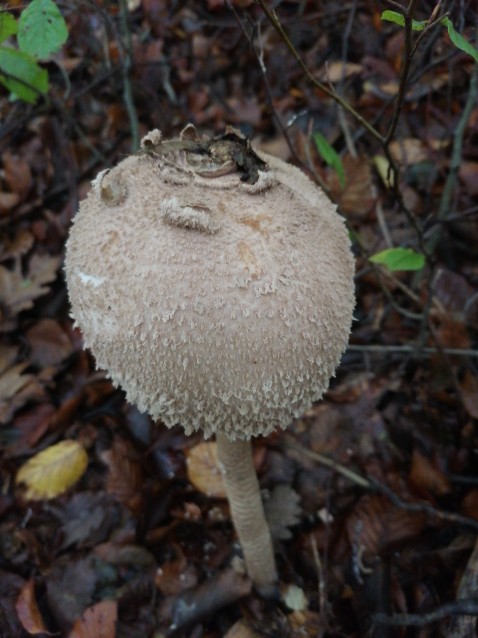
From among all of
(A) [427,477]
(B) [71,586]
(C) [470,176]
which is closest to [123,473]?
(B) [71,586]

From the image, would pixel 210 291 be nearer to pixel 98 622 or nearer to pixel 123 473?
pixel 123 473

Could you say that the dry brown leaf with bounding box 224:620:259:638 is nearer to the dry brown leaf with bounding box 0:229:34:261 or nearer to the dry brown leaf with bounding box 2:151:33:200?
the dry brown leaf with bounding box 0:229:34:261

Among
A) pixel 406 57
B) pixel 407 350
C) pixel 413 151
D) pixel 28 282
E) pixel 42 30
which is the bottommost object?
pixel 407 350

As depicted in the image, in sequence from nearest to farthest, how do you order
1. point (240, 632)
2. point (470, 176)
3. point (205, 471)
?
point (240, 632) → point (205, 471) → point (470, 176)

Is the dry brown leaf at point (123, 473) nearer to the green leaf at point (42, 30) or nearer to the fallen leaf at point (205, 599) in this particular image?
the fallen leaf at point (205, 599)

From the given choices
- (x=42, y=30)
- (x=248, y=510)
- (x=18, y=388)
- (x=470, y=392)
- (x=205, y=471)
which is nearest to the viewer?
(x=42, y=30)

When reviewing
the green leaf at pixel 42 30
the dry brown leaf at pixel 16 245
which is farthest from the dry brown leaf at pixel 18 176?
the green leaf at pixel 42 30

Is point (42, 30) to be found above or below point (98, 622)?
above

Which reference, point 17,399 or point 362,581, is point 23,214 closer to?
point 17,399
